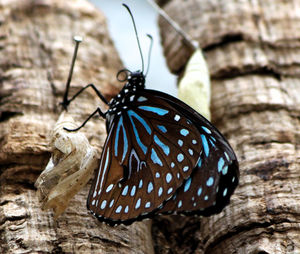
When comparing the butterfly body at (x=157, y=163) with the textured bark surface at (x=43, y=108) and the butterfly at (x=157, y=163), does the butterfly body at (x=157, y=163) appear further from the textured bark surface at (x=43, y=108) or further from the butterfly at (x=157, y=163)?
the textured bark surface at (x=43, y=108)

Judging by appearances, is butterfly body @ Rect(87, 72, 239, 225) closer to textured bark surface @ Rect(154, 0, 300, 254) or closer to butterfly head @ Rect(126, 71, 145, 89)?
butterfly head @ Rect(126, 71, 145, 89)

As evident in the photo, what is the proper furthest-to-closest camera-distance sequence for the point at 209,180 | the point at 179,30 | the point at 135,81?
1. the point at 179,30
2. the point at 135,81
3. the point at 209,180

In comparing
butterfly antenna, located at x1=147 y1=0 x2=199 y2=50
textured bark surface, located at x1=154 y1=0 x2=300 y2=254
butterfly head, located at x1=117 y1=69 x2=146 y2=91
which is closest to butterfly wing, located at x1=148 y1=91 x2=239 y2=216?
textured bark surface, located at x1=154 y1=0 x2=300 y2=254

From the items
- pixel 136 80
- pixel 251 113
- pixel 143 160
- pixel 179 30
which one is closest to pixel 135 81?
pixel 136 80

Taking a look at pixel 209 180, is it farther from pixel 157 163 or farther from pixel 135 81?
pixel 135 81

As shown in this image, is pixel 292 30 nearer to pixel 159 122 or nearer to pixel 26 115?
pixel 159 122
